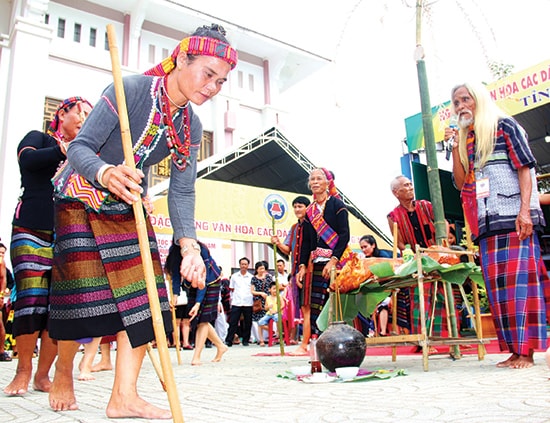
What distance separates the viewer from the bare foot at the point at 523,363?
324cm

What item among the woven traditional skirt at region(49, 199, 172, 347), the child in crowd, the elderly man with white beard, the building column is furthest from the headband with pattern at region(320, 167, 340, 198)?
the building column

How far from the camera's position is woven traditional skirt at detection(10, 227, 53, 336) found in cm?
309

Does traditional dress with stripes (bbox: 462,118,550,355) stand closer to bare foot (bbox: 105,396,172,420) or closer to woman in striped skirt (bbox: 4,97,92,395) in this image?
bare foot (bbox: 105,396,172,420)

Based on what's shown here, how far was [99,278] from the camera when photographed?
2162mm

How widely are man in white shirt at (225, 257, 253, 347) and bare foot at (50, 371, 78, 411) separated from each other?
28.5ft

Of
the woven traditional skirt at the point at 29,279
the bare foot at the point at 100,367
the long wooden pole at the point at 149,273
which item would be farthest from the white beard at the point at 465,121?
the bare foot at the point at 100,367

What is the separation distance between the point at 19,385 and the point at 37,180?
4.15 feet

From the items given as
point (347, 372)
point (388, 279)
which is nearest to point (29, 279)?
point (347, 372)

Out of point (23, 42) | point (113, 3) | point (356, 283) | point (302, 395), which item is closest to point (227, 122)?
point (113, 3)

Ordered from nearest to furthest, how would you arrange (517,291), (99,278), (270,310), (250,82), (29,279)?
1. (99,278)
2. (29,279)
3. (517,291)
4. (270,310)
5. (250,82)

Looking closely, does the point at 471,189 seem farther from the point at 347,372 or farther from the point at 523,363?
the point at 347,372

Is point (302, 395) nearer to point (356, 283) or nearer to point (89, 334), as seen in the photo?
point (89, 334)

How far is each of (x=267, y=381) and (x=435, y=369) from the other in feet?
4.05

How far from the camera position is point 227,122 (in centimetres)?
1902
